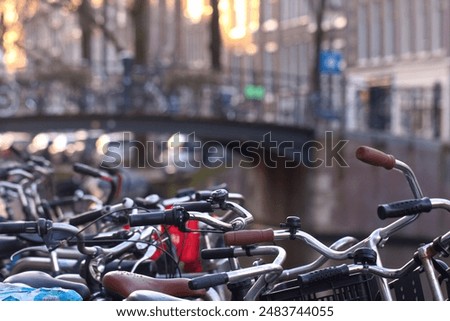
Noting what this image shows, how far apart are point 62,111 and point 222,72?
8.87ft

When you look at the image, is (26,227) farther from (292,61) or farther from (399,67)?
(292,61)

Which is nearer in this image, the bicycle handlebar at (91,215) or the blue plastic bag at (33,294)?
the blue plastic bag at (33,294)

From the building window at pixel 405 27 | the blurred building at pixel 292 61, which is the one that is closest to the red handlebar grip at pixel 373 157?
the blurred building at pixel 292 61

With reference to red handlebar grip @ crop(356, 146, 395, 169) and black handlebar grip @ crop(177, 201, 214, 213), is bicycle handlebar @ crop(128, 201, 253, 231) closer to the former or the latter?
black handlebar grip @ crop(177, 201, 214, 213)

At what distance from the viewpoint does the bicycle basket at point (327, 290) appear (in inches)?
127

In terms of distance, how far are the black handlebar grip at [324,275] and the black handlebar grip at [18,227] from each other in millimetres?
918

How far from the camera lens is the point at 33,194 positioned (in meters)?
6.88

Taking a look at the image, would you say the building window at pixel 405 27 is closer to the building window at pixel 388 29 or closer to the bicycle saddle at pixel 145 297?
the building window at pixel 388 29

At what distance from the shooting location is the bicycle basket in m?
3.23

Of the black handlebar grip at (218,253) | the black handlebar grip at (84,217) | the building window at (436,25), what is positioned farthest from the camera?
the building window at (436,25)

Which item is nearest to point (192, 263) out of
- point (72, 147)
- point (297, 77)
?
point (297, 77)
